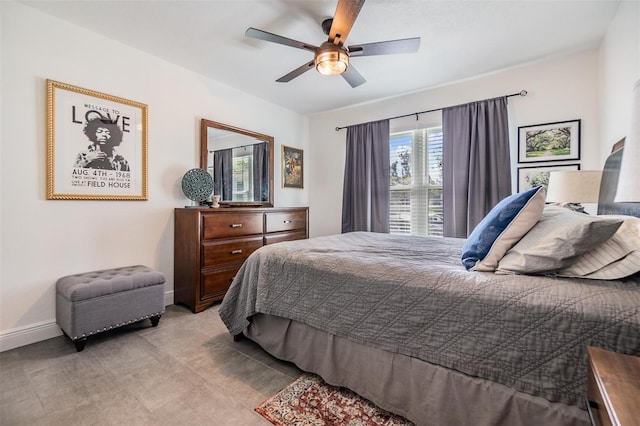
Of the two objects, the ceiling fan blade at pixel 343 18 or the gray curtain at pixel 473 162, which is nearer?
the ceiling fan blade at pixel 343 18

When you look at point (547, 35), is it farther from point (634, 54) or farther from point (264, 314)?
point (264, 314)

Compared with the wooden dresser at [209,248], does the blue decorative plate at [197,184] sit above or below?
above

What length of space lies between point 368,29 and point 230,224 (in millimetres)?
2255

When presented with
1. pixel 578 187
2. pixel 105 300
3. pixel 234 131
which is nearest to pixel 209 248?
pixel 105 300

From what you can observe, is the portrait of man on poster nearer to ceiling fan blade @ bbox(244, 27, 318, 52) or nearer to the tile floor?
the tile floor

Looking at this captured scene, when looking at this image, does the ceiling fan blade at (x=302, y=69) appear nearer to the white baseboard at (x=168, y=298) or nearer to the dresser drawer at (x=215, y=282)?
the dresser drawer at (x=215, y=282)

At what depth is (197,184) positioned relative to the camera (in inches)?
122

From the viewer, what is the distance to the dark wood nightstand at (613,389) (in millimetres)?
578

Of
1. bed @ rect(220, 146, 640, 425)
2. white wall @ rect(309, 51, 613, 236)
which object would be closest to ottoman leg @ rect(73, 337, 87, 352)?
bed @ rect(220, 146, 640, 425)

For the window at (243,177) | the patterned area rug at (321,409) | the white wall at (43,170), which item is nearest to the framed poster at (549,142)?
the patterned area rug at (321,409)

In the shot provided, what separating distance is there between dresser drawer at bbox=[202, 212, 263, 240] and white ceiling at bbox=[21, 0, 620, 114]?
5.29 feet

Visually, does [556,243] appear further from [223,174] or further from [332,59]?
[223,174]

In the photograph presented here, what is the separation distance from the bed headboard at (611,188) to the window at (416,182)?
1616 mm

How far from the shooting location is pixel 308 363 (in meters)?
1.70
